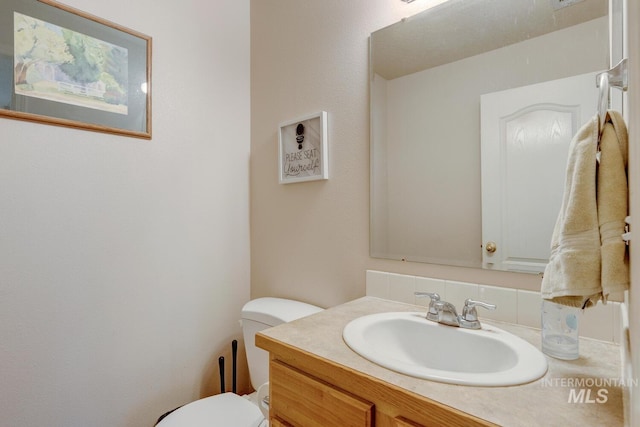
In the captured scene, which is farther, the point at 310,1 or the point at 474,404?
the point at 310,1

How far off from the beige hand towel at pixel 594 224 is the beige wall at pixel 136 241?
1410 mm

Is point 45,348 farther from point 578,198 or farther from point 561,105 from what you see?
point 561,105

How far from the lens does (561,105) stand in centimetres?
85

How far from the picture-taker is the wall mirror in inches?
33.6

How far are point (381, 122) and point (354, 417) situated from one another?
97 cm

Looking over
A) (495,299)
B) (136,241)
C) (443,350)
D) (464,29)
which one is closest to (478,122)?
(464,29)

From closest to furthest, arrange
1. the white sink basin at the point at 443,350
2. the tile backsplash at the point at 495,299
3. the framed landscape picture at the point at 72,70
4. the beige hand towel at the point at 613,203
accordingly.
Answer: the beige hand towel at the point at 613,203
the white sink basin at the point at 443,350
the tile backsplash at the point at 495,299
the framed landscape picture at the point at 72,70

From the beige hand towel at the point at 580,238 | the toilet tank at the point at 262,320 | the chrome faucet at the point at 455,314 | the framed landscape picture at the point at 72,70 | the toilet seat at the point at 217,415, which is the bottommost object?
the toilet seat at the point at 217,415

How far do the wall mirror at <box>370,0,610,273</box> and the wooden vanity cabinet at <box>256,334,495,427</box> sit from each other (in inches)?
22.1

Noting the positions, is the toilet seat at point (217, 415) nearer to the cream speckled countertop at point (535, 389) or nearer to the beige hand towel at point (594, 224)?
the cream speckled countertop at point (535, 389)

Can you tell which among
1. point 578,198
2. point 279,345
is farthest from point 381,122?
point 279,345

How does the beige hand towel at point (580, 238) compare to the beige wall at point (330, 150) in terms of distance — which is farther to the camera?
the beige wall at point (330, 150)

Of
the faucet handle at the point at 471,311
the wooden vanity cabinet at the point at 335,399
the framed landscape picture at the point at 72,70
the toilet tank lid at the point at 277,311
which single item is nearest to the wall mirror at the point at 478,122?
the faucet handle at the point at 471,311

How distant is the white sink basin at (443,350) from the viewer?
0.61m
